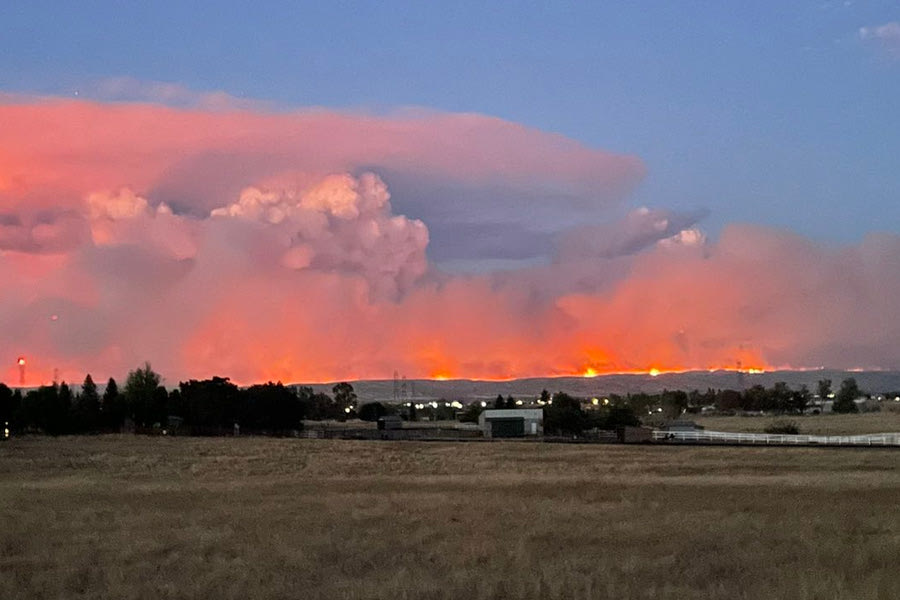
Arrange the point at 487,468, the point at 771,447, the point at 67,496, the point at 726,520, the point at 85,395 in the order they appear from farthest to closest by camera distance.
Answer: the point at 85,395, the point at 771,447, the point at 487,468, the point at 67,496, the point at 726,520

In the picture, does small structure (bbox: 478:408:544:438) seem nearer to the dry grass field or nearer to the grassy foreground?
the dry grass field

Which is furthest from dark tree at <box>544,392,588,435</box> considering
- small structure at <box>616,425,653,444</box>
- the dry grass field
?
small structure at <box>616,425,653,444</box>

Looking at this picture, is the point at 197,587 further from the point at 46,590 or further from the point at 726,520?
the point at 726,520

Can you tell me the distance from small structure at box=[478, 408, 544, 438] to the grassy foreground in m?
67.3

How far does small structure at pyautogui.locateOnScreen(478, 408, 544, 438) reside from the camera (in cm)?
11627

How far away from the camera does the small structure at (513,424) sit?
381 ft

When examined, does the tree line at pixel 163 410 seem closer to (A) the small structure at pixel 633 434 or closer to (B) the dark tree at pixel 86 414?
(B) the dark tree at pixel 86 414

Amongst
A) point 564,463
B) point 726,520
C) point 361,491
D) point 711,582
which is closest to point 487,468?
point 564,463

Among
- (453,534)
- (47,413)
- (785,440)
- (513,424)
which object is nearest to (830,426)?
(513,424)

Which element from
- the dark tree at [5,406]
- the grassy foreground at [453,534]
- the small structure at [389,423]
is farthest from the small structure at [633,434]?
the dark tree at [5,406]

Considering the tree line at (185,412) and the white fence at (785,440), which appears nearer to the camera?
the white fence at (785,440)

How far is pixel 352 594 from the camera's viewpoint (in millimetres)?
15633

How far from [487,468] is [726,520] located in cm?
A: 2754

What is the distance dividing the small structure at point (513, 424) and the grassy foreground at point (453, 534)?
67264mm
